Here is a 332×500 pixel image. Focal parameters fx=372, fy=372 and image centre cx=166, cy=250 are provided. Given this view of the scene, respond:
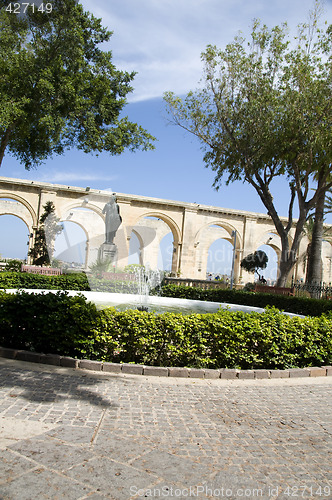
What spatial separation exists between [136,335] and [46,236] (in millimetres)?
16977

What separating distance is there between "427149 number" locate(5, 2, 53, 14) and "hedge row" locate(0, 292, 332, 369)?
8125 millimetres

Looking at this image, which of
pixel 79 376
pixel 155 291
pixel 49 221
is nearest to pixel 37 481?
pixel 79 376

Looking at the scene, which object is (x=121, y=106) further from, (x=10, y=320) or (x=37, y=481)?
(x=37, y=481)

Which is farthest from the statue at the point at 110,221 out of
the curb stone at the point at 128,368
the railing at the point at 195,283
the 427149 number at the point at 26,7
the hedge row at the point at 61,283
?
the curb stone at the point at 128,368

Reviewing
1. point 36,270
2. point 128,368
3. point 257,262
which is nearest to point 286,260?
point 257,262

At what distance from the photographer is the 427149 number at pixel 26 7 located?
9547 millimetres

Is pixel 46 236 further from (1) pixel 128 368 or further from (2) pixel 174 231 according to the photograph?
(1) pixel 128 368

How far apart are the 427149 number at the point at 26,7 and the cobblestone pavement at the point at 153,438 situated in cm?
924

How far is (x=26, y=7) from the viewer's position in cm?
986

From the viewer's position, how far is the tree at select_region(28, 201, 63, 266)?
20188mm

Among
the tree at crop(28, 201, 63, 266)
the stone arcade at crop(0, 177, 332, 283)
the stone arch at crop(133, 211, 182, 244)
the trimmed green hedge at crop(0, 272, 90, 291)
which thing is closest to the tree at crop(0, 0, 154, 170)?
the trimmed green hedge at crop(0, 272, 90, 291)

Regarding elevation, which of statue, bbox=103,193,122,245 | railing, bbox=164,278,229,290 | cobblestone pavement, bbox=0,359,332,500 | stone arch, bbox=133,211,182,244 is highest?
stone arch, bbox=133,211,182,244

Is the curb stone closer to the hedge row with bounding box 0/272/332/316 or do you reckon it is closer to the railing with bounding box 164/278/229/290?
the hedge row with bounding box 0/272/332/316

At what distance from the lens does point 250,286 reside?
18.1m
